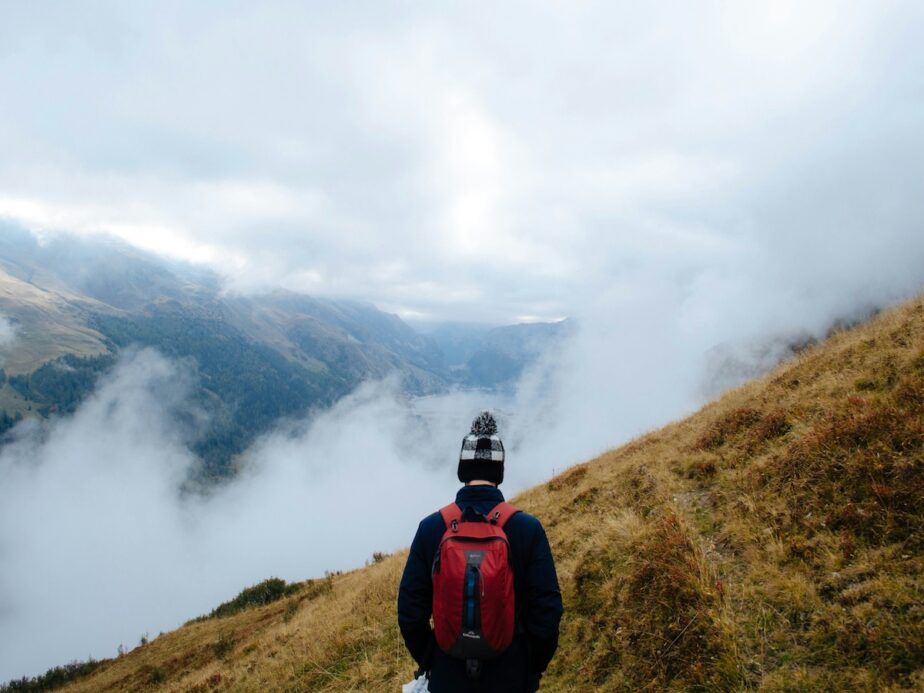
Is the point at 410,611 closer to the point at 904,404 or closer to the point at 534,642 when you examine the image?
the point at 534,642

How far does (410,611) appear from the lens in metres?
4.83

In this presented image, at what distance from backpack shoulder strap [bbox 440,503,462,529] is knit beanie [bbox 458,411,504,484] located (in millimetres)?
303

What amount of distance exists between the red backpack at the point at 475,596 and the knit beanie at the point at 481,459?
2.25 feet

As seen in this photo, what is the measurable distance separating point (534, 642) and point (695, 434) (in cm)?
963

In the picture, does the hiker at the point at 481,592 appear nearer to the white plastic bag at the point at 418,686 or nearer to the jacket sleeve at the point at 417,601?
the jacket sleeve at the point at 417,601

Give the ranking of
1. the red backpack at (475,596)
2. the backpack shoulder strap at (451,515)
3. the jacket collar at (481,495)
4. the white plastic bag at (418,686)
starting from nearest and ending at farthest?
the red backpack at (475,596), the backpack shoulder strap at (451,515), the jacket collar at (481,495), the white plastic bag at (418,686)

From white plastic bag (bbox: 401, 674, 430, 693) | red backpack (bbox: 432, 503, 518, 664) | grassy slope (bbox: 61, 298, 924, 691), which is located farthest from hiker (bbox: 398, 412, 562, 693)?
grassy slope (bbox: 61, 298, 924, 691)

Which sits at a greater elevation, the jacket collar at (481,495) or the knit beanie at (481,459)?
the knit beanie at (481,459)

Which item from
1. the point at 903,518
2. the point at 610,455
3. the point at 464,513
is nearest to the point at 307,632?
the point at 610,455

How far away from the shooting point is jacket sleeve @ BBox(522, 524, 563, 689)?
4.50 metres

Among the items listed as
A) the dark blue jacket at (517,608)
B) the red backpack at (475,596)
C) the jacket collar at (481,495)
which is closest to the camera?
the red backpack at (475,596)

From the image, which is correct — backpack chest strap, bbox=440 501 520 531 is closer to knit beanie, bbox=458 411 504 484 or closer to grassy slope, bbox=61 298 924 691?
knit beanie, bbox=458 411 504 484

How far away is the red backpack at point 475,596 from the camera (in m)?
4.20

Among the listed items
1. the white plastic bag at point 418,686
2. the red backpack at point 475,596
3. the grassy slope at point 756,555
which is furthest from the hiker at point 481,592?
the grassy slope at point 756,555
